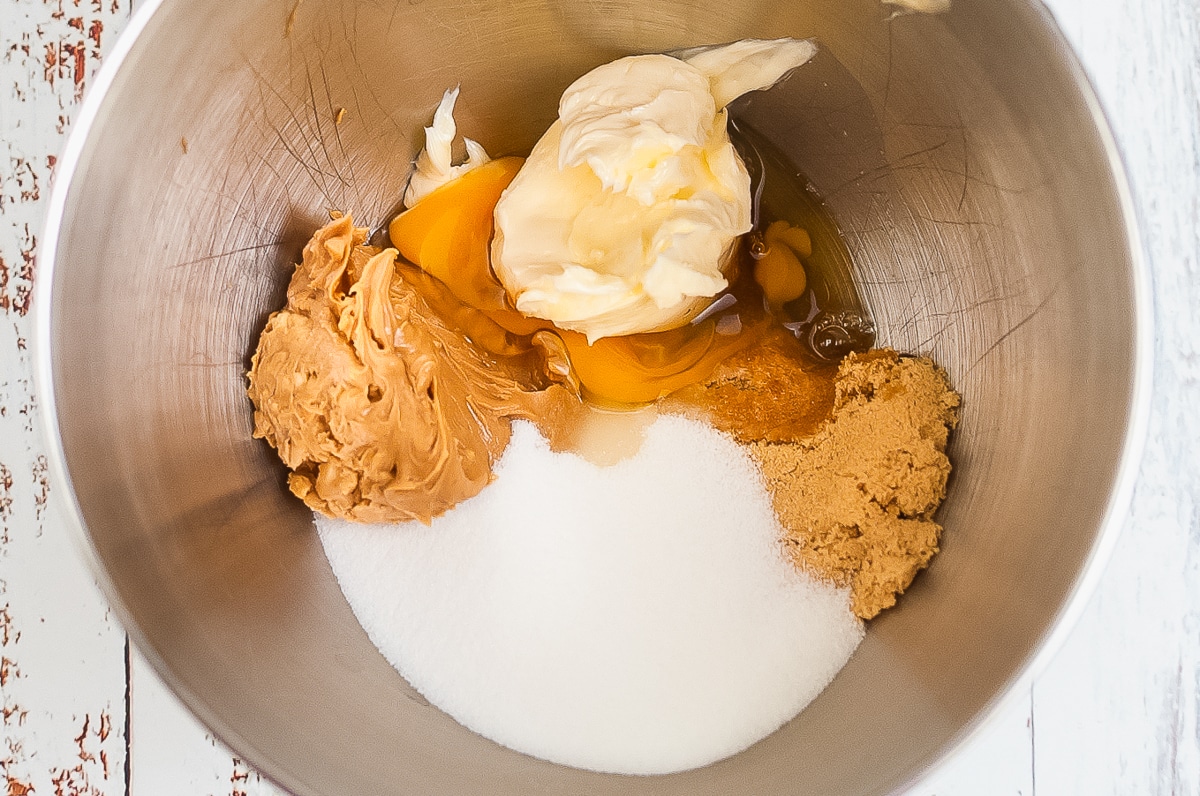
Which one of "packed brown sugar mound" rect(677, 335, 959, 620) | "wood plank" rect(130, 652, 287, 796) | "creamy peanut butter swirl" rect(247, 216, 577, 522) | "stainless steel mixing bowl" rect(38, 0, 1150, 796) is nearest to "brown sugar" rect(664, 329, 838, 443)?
"packed brown sugar mound" rect(677, 335, 959, 620)

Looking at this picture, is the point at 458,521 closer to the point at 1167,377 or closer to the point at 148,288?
the point at 148,288

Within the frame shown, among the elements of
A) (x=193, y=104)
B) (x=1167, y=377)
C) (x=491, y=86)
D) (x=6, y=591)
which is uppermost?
(x=193, y=104)

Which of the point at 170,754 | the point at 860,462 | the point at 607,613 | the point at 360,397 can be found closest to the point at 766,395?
the point at 860,462

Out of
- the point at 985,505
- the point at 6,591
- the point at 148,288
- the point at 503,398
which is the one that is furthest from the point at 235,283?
the point at 985,505

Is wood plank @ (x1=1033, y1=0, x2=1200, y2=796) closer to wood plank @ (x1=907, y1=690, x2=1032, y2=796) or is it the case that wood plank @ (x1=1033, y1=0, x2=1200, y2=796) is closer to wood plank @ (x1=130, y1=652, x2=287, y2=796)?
wood plank @ (x1=907, y1=690, x2=1032, y2=796)

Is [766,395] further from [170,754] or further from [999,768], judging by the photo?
[170,754]

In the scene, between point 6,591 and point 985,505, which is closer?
point 985,505
